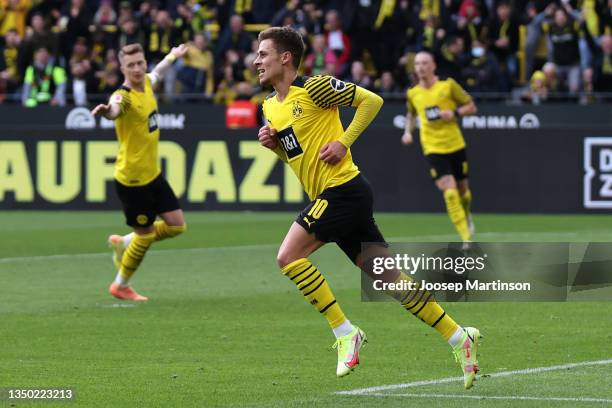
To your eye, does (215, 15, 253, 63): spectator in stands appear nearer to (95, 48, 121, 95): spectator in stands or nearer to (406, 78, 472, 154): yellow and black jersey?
(95, 48, 121, 95): spectator in stands

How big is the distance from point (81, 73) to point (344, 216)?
22086 mm

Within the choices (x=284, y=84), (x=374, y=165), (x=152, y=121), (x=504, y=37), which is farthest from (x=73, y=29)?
(x=284, y=84)

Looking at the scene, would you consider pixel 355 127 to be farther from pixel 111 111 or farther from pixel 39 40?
pixel 39 40

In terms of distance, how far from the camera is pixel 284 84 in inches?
376

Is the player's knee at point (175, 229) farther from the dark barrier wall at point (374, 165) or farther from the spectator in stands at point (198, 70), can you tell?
the spectator in stands at point (198, 70)

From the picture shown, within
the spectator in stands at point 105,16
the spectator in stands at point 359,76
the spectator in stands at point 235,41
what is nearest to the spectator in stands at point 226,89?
the spectator in stands at point 235,41

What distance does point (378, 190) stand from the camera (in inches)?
1020

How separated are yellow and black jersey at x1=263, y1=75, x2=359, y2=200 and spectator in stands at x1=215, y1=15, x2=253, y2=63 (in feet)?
68.7

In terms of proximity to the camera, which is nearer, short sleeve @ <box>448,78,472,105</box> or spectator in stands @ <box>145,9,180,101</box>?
short sleeve @ <box>448,78,472,105</box>

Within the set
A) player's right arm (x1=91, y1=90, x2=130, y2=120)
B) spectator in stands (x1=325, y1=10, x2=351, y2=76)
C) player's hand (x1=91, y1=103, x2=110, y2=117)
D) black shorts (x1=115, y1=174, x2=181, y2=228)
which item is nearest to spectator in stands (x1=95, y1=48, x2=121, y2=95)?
spectator in stands (x1=325, y1=10, x2=351, y2=76)

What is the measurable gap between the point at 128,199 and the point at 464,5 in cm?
1599

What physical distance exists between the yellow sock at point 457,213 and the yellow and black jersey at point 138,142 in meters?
5.46

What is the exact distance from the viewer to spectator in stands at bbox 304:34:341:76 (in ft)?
94.3

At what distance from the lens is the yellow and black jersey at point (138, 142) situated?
47.7 feet
